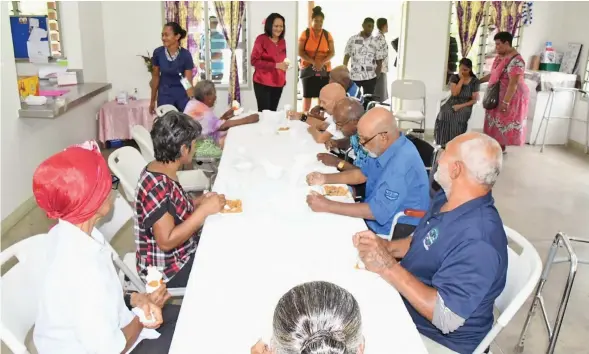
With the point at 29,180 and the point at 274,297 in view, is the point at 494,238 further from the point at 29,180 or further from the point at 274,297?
the point at 29,180

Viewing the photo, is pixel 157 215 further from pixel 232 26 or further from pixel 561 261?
pixel 232 26

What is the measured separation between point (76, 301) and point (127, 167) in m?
1.51

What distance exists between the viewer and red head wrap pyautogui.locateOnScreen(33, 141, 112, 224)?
4.77 ft

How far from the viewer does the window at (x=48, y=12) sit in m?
5.68

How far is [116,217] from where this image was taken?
238 cm

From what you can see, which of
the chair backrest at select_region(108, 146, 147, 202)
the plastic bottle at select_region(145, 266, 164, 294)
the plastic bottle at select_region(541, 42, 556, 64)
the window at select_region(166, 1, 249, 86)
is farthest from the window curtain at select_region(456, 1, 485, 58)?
the plastic bottle at select_region(145, 266, 164, 294)

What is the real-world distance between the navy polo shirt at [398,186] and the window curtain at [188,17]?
4776 millimetres

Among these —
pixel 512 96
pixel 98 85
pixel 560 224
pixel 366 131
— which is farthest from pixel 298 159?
pixel 512 96

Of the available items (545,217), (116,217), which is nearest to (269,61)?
(545,217)

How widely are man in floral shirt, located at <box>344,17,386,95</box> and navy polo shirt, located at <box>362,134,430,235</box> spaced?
14.8 feet

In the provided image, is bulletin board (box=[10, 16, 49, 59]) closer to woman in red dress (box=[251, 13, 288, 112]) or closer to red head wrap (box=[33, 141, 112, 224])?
woman in red dress (box=[251, 13, 288, 112])

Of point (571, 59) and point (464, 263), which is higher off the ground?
point (571, 59)

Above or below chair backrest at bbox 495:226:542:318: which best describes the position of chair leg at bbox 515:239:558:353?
below

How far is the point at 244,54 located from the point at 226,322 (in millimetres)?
6102
